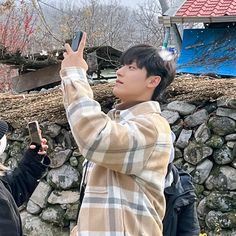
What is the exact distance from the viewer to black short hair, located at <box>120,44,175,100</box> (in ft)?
6.07

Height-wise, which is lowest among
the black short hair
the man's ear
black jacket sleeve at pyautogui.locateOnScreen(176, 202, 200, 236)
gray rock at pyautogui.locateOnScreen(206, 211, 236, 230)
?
gray rock at pyautogui.locateOnScreen(206, 211, 236, 230)

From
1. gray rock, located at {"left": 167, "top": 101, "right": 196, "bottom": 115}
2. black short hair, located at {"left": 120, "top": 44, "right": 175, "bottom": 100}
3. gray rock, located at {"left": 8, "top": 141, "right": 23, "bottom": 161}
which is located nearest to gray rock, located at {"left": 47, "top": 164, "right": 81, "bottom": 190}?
gray rock, located at {"left": 8, "top": 141, "right": 23, "bottom": 161}

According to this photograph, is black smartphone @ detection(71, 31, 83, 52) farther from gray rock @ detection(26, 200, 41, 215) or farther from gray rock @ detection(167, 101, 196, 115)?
gray rock @ detection(26, 200, 41, 215)

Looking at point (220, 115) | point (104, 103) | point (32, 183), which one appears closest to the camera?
point (32, 183)

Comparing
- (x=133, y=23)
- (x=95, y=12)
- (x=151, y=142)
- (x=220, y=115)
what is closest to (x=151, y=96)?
(x=151, y=142)

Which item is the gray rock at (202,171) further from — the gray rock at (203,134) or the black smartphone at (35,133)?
the black smartphone at (35,133)

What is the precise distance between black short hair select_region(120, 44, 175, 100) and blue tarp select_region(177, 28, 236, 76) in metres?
4.95

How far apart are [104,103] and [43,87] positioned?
2.86 meters

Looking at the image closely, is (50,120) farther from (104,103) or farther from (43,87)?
(43,87)

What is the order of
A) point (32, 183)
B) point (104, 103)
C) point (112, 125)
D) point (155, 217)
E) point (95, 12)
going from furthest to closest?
1. point (95, 12)
2. point (104, 103)
3. point (32, 183)
4. point (155, 217)
5. point (112, 125)

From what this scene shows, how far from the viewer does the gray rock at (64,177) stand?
4.56 meters

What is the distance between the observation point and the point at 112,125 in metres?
1.65

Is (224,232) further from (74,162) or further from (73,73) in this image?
(73,73)

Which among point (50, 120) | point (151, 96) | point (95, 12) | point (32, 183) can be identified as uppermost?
point (151, 96)
